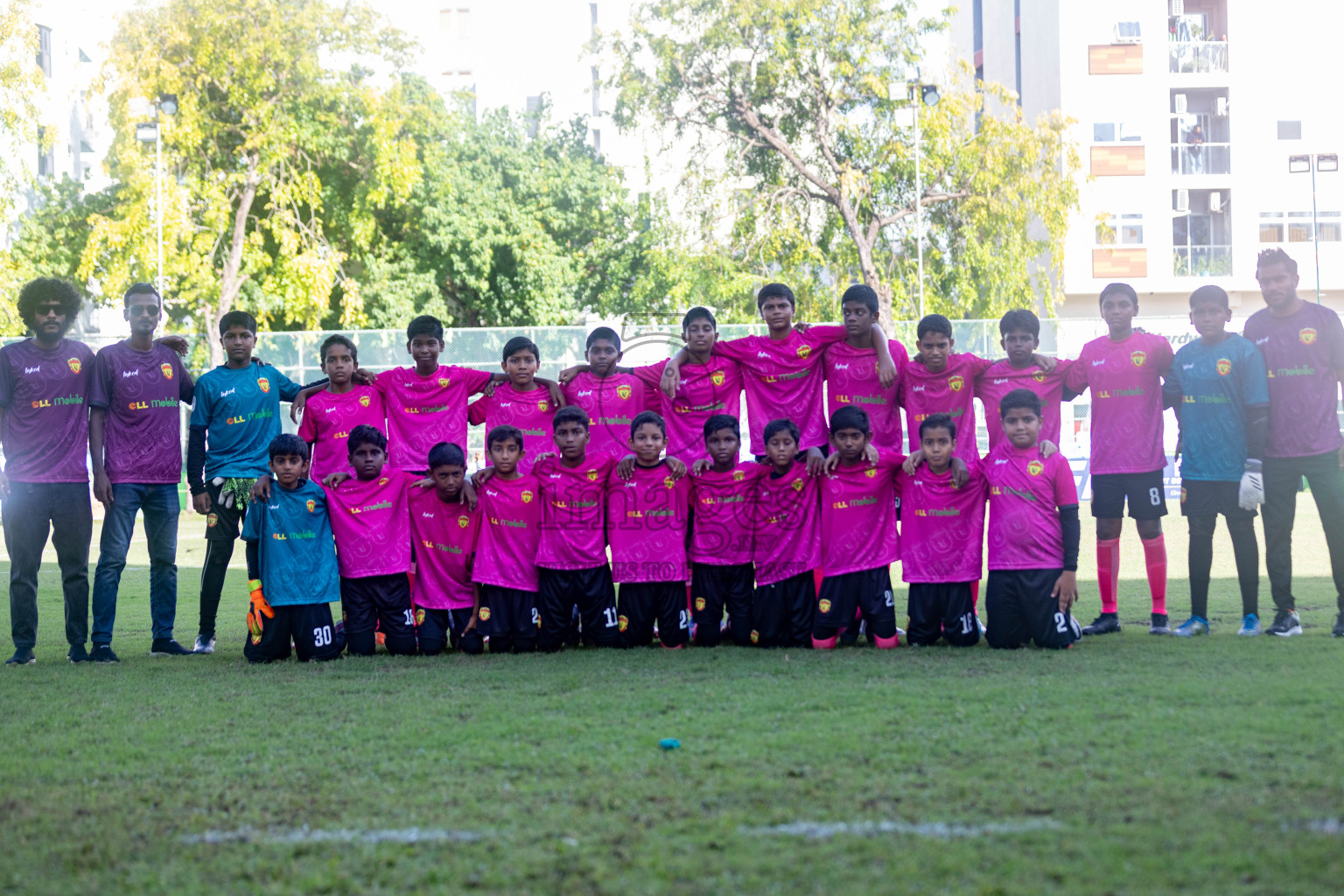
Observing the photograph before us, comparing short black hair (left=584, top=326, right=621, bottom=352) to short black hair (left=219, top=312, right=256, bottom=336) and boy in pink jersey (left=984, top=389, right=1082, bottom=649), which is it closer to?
short black hair (left=219, top=312, right=256, bottom=336)

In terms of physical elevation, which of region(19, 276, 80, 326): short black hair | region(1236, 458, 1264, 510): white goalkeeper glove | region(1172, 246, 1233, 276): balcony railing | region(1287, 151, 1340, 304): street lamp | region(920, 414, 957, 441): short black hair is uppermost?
region(1287, 151, 1340, 304): street lamp

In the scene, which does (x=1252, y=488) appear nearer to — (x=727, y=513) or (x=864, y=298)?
(x=864, y=298)

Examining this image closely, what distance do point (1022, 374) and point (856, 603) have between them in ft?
5.44

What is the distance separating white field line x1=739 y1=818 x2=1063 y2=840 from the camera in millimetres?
3033

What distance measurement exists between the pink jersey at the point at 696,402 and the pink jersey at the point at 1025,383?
1434 mm

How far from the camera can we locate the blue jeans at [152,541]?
6574 millimetres

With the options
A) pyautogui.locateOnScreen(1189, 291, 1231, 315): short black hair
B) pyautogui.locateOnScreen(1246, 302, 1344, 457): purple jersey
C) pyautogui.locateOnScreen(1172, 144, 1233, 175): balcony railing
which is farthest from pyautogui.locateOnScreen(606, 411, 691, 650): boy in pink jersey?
pyautogui.locateOnScreen(1172, 144, 1233, 175): balcony railing

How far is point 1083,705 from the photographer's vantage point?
4445 mm

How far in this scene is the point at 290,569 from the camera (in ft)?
20.8

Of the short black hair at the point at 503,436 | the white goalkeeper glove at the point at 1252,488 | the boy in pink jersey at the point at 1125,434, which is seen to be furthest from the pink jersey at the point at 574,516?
the white goalkeeper glove at the point at 1252,488

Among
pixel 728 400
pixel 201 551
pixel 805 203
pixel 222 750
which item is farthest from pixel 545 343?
pixel 222 750

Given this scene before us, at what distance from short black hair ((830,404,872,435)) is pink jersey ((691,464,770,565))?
472 millimetres

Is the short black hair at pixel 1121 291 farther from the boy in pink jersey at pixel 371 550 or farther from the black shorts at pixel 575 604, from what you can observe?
the boy in pink jersey at pixel 371 550

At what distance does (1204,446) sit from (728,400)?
268cm
